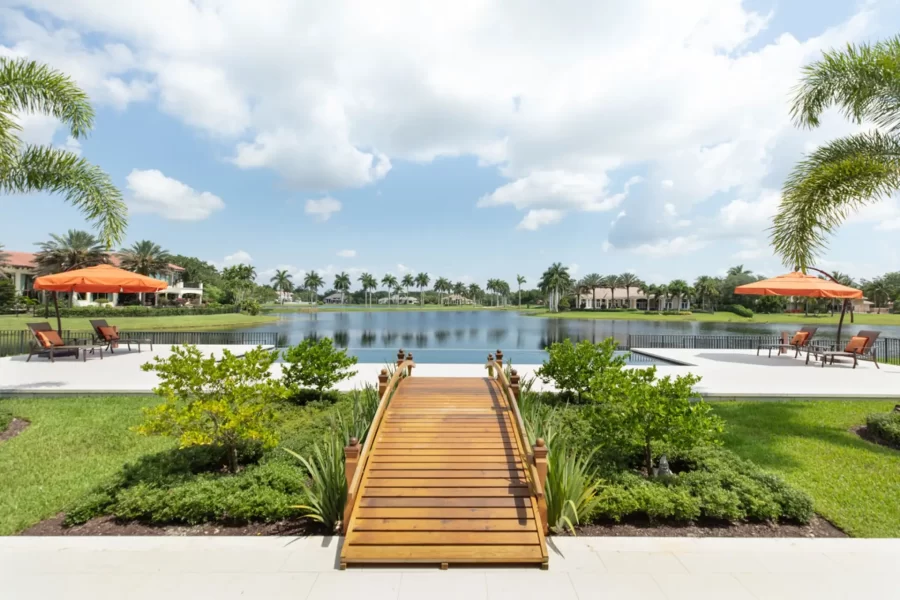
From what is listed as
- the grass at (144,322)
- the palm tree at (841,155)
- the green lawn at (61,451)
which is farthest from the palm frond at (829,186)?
the grass at (144,322)

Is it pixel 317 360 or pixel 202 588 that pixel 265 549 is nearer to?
pixel 202 588

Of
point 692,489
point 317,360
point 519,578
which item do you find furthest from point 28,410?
point 692,489

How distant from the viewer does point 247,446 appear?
20.0 ft

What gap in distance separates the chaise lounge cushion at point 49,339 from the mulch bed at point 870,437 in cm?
1982

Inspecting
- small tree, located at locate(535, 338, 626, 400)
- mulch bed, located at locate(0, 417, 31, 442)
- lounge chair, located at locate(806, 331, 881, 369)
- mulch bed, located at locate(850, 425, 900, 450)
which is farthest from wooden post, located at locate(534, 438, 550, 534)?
lounge chair, located at locate(806, 331, 881, 369)

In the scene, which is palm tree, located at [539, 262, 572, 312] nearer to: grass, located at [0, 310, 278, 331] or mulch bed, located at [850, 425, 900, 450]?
grass, located at [0, 310, 278, 331]

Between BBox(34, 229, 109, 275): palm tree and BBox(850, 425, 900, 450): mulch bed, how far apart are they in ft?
180

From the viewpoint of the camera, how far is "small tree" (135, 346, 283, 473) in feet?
16.5

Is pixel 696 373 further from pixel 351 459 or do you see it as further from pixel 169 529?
pixel 169 529

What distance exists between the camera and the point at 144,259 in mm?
51156

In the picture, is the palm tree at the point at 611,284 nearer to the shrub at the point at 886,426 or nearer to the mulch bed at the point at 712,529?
the shrub at the point at 886,426

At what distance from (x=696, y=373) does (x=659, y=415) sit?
26.0ft

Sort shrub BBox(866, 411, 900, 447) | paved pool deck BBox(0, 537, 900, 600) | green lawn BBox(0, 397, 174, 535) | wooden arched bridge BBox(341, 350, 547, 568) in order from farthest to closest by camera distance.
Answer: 1. shrub BBox(866, 411, 900, 447)
2. green lawn BBox(0, 397, 174, 535)
3. wooden arched bridge BBox(341, 350, 547, 568)
4. paved pool deck BBox(0, 537, 900, 600)

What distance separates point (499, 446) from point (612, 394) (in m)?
→ 1.62
